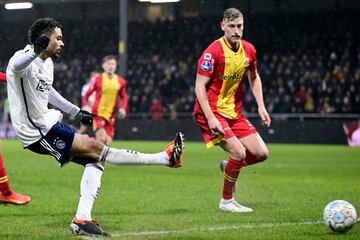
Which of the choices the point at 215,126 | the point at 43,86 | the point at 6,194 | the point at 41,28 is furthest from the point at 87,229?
the point at 6,194

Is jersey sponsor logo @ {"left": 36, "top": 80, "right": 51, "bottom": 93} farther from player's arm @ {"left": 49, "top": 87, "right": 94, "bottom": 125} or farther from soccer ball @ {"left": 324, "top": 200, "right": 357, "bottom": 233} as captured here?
soccer ball @ {"left": 324, "top": 200, "right": 357, "bottom": 233}

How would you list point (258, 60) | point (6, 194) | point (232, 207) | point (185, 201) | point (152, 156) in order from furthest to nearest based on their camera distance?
point (258, 60)
point (185, 201)
point (6, 194)
point (232, 207)
point (152, 156)

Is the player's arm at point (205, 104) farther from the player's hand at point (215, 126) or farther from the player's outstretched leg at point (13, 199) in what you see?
the player's outstretched leg at point (13, 199)

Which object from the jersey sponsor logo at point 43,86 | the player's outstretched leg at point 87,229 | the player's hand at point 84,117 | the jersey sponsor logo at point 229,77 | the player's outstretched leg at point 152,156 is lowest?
the player's outstretched leg at point 87,229

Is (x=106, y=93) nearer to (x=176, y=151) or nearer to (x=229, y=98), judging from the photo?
(x=229, y=98)

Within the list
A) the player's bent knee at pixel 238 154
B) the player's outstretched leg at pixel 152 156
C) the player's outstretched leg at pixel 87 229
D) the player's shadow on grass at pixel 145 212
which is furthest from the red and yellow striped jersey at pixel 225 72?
the player's outstretched leg at pixel 87 229

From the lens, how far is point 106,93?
595 inches

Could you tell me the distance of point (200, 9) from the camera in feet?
111

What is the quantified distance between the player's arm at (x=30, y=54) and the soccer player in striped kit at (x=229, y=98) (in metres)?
2.42

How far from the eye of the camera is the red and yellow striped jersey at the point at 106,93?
15070mm

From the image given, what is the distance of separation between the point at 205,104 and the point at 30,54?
2.48 m

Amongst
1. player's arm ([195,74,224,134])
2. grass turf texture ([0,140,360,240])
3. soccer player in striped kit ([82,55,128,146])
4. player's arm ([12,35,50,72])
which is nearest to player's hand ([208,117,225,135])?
player's arm ([195,74,224,134])

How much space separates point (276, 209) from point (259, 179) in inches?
170

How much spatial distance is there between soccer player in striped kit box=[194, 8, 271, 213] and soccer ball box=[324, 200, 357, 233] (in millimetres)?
1809
